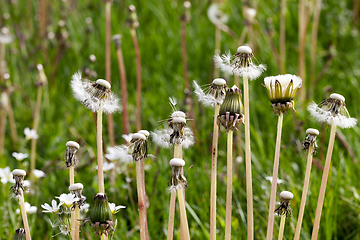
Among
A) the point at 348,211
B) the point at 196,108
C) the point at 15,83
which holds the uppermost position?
the point at 15,83

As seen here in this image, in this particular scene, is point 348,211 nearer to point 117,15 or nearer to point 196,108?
point 196,108

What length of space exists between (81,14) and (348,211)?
8.96ft

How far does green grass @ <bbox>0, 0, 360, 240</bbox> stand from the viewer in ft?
4.46

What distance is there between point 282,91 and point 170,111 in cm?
150

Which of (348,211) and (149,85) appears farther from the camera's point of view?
(149,85)

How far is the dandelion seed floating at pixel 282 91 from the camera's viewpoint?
76 cm

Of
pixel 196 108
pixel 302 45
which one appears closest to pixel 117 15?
pixel 196 108

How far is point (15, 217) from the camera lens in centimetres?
133

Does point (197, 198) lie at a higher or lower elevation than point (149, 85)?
lower

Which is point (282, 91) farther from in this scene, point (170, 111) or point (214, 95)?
point (170, 111)

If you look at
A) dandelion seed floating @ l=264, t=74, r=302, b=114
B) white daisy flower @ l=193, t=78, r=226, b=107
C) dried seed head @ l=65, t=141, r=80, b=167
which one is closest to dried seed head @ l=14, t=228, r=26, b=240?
dried seed head @ l=65, t=141, r=80, b=167

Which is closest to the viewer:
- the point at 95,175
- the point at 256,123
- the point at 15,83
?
the point at 95,175

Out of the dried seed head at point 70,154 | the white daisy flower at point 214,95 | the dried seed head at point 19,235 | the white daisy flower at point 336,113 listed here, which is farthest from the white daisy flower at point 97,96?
the white daisy flower at point 336,113

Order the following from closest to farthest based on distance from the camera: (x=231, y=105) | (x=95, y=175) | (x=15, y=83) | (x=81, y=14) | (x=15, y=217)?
(x=231, y=105)
(x=15, y=217)
(x=95, y=175)
(x=15, y=83)
(x=81, y=14)
